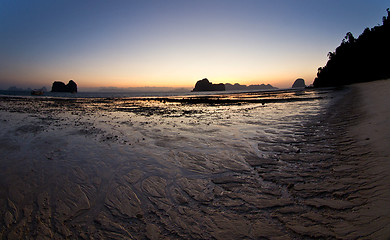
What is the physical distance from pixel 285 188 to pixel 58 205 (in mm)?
5716

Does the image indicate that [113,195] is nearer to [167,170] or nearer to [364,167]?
[167,170]

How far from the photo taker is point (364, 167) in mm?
4805

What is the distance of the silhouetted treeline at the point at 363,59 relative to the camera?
A: 66.1 meters

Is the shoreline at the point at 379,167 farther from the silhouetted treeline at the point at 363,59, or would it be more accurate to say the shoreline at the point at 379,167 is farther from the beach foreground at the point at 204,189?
the silhouetted treeline at the point at 363,59

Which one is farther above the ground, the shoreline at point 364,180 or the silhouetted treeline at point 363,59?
the silhouetted treeline at point 363,59

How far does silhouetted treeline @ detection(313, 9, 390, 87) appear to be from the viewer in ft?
217

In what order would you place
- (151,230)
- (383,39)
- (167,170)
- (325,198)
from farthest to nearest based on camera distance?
(383,39) < (167,170) < (325,198) < (151,230)

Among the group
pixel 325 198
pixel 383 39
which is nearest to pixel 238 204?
pixel 325 198

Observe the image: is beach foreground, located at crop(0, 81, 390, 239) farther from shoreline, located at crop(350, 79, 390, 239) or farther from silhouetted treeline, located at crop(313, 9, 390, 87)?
silhouetted treeline, located at crop(313, 9, 390, 87)

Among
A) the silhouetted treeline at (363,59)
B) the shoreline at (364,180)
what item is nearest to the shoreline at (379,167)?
the shoreline at (364,180)

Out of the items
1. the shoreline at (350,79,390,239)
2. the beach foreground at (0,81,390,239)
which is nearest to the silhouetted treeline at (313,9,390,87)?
the shoreline at (350,79,390,239)

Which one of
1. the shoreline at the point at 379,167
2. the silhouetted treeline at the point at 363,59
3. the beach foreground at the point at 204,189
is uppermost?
the silhouetted treeline at the point at 363,59

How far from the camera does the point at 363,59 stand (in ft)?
253

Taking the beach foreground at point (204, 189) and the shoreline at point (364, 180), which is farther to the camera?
the beach foreground at point (204, 189)
